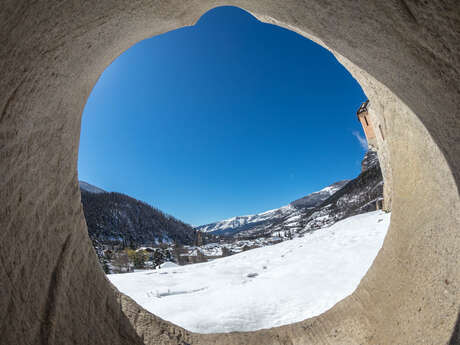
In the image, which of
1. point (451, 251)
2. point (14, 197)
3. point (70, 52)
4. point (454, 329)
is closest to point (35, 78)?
point (70, 52)

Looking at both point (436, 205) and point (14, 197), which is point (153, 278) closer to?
point (14, 197)

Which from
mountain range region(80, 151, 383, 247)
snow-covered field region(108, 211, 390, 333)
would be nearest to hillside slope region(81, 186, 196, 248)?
mountain range region(80, 151, 383, 247)

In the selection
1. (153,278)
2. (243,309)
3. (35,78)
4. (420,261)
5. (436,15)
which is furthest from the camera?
(153,278)

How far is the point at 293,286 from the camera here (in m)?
5.48

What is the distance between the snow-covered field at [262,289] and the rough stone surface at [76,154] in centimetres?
139

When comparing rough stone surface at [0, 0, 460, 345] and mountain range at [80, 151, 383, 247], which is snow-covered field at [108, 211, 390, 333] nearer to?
rough stone surface at [0, 0, 460, 345]

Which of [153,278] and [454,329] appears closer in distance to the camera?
[454,329]

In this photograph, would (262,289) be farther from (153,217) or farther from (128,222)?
(153,217)

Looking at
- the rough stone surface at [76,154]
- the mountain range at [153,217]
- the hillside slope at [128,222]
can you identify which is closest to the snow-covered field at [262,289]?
the rough stone surface at [76,154]

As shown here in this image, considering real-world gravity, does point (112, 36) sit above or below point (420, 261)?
above

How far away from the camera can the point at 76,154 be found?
7.43 feet

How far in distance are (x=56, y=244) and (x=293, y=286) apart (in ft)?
17.2

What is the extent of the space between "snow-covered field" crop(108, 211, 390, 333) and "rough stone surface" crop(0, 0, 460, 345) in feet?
4.55

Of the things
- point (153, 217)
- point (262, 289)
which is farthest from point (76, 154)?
point (153, 217)
